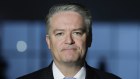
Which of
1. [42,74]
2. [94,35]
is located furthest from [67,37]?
[94,35]

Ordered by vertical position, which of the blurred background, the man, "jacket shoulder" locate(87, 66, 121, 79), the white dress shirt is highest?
the man

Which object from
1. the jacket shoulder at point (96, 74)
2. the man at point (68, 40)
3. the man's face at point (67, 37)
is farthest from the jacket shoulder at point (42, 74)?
the jacket shoulder at point (96, 74)

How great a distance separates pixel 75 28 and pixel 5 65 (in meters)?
4.17

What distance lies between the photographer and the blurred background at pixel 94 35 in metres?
6.02

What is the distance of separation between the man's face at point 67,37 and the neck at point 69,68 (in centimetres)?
4

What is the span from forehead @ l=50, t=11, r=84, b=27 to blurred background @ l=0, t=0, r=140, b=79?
12.1ft

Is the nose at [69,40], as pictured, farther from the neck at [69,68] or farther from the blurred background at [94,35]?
the blurred background at [94,35]

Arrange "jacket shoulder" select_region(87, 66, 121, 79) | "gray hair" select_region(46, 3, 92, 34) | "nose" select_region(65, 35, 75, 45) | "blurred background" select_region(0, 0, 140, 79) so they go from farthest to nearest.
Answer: "blurred background" select_region(0, 0, 140, 79)
"jacket shoulder" select_region(87, 66, 121, 79)
"gray hair" select_region(46, 3, 92, 34)
"nose" select_region(65, 35, 75, 45)

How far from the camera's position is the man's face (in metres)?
2.25

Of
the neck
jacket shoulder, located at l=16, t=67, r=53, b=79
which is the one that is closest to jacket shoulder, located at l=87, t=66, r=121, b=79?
the neck

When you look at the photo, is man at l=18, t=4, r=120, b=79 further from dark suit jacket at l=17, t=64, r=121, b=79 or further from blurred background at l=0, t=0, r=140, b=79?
blurred background at l=0, t=0, r=140, b=79

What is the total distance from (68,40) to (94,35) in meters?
3.84

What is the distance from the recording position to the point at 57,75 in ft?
7.75

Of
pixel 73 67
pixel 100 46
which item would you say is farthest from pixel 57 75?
pixel 100 46
